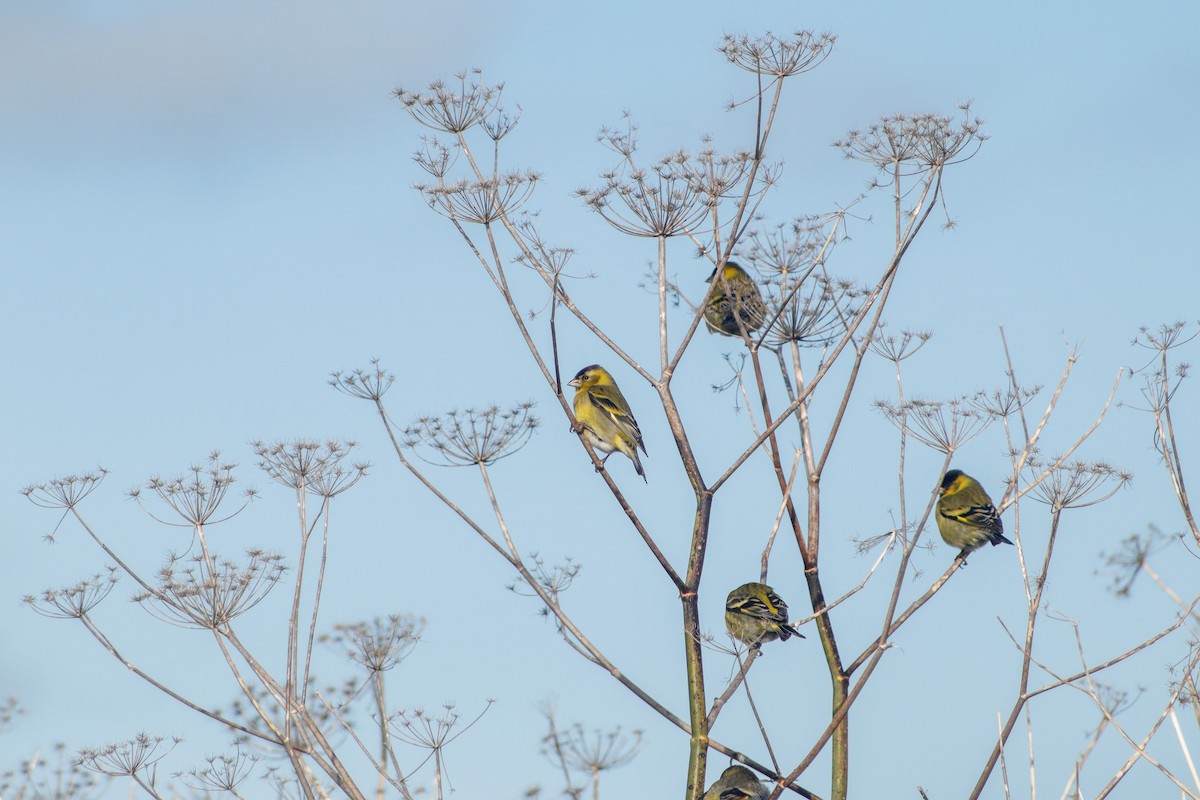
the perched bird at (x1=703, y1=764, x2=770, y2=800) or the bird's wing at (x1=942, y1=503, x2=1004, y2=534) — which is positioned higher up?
the bird's wing at (x1=942, y1=503, x2=1004, y2=534)

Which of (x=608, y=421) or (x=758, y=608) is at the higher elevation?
(x=608, y=421)

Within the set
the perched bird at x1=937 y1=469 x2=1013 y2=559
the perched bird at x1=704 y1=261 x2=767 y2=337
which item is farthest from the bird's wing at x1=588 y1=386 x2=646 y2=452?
the perched bird at x1=937 y1=469 x2=1013 y2=559

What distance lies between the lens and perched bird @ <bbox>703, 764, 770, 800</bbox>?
38.5 ft

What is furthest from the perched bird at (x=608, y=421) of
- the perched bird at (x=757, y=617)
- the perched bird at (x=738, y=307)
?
the perched bird at (x=757, y=617)

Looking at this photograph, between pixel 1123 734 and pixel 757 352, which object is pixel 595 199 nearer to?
pixel 757 352

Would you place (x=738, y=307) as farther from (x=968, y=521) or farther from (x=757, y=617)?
(x=968, y=521)

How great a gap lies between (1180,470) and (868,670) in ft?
7.15

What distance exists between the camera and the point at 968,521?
11750 mm

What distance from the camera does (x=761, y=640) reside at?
1053 centimetres

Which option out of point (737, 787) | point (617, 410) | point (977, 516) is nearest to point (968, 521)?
point (977, 516)

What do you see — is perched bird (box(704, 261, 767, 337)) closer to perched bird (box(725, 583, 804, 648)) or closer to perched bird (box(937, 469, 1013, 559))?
perched bird (box(725, 583, 804, 648))

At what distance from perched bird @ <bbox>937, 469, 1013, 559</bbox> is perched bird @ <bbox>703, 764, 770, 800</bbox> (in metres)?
2.47

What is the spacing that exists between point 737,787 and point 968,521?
2783 mm

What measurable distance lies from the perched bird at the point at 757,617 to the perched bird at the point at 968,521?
164 cm
